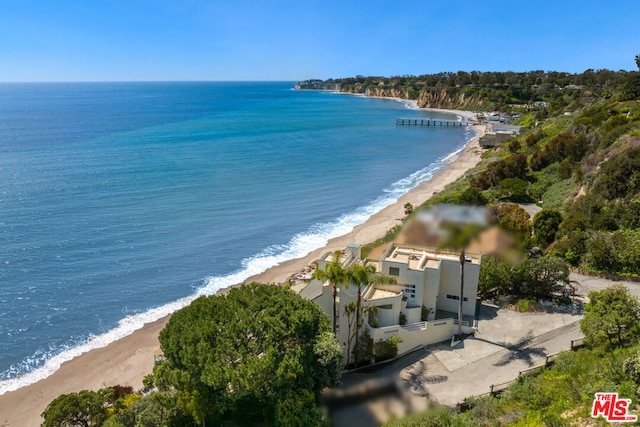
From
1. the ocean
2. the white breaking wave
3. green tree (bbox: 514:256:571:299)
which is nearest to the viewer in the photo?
green tree (bbox: 514:256:571:299)

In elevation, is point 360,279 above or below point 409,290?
above

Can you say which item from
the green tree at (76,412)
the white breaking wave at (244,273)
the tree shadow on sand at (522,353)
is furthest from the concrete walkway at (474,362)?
the white breaking wave at (244,273)

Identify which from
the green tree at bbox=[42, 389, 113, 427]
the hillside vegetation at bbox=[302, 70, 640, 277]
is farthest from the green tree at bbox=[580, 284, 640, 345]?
the green tree at bbox=[42, 389, 113, 427]

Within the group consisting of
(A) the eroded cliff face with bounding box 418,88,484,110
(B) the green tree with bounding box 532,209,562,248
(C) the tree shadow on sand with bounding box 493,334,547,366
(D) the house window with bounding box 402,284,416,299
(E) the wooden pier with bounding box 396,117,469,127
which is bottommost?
(C) the tree shadow on sand with bounding box 493,334,547,366

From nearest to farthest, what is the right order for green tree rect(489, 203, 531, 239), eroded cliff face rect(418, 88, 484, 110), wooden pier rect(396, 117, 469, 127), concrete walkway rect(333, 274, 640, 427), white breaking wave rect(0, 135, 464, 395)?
concrete walkway rect(333, 274, 640, 427), white breaking wave rect(0, 135, 464, 395), green tree rect(489, 203, 531, 239), wooden pier rect(396, 117, 469, 127), eroded cliff face rect(418, 88, 484, 110)

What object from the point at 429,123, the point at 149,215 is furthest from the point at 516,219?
the point at 429,123

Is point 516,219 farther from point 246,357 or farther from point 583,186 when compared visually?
point 246,357

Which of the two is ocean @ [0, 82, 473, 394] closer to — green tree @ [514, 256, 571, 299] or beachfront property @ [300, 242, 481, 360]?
beachfront property @ [300, 242, 481, 360]
